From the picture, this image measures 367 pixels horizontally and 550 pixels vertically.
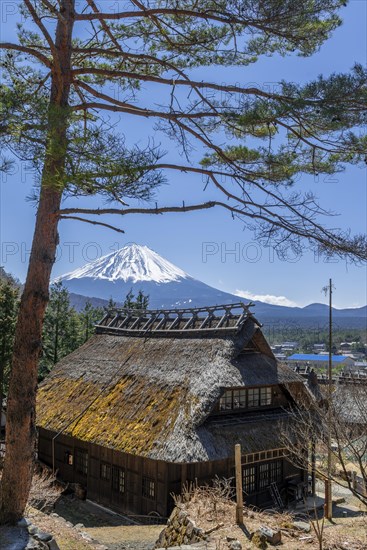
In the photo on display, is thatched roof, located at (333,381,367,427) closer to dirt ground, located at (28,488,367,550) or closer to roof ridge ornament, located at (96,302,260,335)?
dirt ground, located at (28,488,367,550)

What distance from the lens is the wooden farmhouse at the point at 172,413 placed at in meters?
13.5

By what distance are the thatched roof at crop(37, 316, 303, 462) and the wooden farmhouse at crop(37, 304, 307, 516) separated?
4 cm

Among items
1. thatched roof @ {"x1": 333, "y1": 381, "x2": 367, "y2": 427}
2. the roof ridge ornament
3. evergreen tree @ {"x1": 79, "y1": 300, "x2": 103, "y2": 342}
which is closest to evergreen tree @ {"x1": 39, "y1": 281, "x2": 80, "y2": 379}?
evergreen tree @ {"x1": 79, "y1": 300, "x2": 103, "y2": 342}

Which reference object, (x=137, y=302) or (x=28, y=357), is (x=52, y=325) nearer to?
(x=137, y=302)

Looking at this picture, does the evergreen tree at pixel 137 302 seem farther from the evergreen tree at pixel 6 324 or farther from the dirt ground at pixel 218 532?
the dirt ground at pixel 218 532

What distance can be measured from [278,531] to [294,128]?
22.9 ft

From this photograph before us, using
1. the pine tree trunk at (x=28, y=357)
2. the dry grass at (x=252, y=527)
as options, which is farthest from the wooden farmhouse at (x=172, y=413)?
the pine tree trunk at (x=28, y=357)

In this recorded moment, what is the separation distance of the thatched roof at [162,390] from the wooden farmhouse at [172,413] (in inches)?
1.5

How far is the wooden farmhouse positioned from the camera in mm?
13484

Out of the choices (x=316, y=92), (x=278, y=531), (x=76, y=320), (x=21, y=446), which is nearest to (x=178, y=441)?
(x=278, y=531)

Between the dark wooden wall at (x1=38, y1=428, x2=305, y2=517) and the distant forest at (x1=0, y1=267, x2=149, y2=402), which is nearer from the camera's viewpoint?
the dark wooden wall at (x1=38, y1=428, x2=305, y2=517)

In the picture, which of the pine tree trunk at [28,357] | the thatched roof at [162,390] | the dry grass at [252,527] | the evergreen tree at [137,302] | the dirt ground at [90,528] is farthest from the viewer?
the evergreen tree at [137,302]

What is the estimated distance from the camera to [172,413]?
14.0m

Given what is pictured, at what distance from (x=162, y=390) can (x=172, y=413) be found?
58.4 inches
